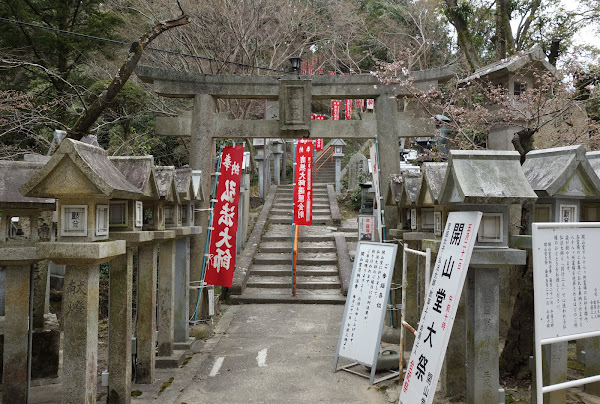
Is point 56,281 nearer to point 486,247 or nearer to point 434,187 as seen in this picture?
point 434,187

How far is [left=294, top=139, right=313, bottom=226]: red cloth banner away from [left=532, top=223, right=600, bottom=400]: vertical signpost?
9.41 m

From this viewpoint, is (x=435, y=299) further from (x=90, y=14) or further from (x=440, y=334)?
(x=90, y=14)

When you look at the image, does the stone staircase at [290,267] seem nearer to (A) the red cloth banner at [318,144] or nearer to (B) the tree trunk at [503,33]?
(B) the tree trunk at [503,33]

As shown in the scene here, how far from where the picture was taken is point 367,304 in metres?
7.20

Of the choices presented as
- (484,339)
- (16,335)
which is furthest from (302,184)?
(484,339)

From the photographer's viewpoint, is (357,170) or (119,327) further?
(357,170)

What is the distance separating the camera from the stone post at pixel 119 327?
533cm

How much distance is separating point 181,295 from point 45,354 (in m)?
2.34

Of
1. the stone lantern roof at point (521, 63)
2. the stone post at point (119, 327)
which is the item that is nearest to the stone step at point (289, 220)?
the stone lantern roof at point (521, 63)

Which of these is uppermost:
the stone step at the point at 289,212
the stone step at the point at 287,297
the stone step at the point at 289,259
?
the stone step at the point at 289,212

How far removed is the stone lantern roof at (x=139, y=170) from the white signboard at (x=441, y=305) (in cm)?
348

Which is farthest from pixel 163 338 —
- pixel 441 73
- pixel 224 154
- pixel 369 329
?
pixel 441 73

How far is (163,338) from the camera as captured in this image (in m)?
7.44

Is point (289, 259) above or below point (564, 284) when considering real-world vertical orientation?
below
